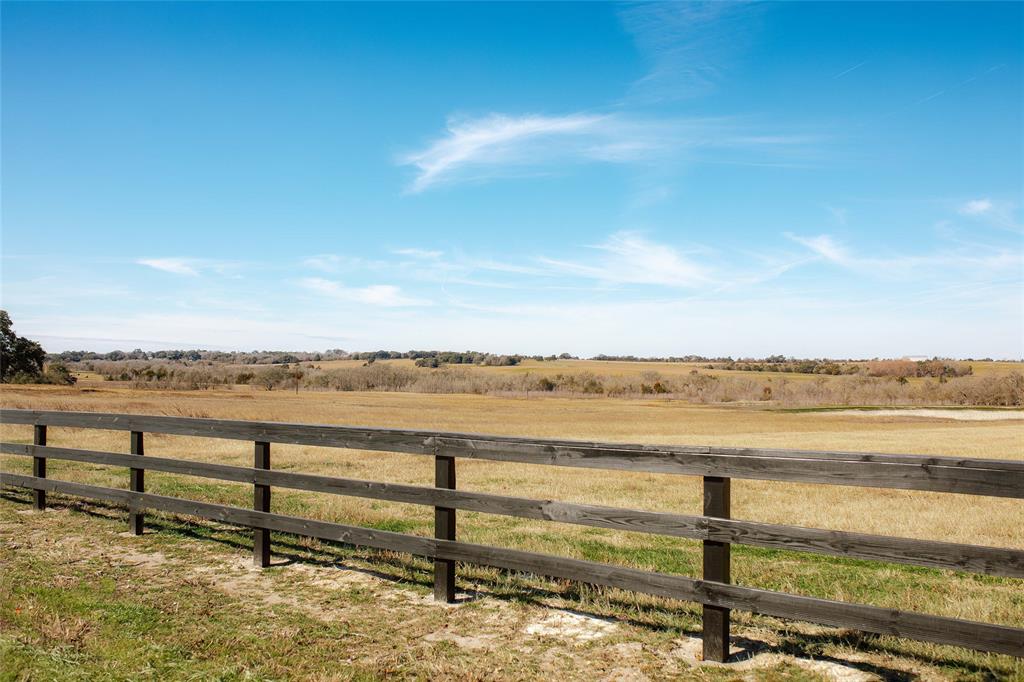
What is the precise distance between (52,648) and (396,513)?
22.9 ft

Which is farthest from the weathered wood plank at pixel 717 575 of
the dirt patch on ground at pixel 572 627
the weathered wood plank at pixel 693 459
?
the dirt patch on ground at pixel 572 627

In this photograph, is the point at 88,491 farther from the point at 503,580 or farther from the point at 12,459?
the point at 12,459

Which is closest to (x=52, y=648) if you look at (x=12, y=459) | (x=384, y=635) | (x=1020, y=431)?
(x=384, y=635)

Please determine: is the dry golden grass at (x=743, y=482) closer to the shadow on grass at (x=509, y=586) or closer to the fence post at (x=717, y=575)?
the shadow on grass at (x=509, y=586)

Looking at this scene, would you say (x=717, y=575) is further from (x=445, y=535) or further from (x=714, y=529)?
(x=445, y=535)

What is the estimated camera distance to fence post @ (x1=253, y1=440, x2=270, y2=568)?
282 inches

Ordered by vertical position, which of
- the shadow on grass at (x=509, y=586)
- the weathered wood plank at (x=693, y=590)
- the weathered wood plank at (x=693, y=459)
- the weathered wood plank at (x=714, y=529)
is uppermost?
the weathered wood plank at (x=693, y=459)

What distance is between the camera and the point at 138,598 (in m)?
5.96

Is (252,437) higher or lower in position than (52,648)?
higher

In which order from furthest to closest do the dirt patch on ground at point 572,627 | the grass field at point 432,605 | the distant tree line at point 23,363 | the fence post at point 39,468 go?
the distant tree line at point 23,363 → the fence post at point 39,468 → the dirt patch on ground at point 572,627 → the grass field at point 432,605

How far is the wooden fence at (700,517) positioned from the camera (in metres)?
4.20

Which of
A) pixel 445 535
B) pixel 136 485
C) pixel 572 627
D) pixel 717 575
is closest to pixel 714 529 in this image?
pixel 717 575

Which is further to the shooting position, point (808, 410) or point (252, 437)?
point (808, 410)

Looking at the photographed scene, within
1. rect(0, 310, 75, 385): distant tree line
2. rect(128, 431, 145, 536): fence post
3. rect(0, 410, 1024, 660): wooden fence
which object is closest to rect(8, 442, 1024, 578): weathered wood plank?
rect(0, 410, 1024, 660): wooden fence
